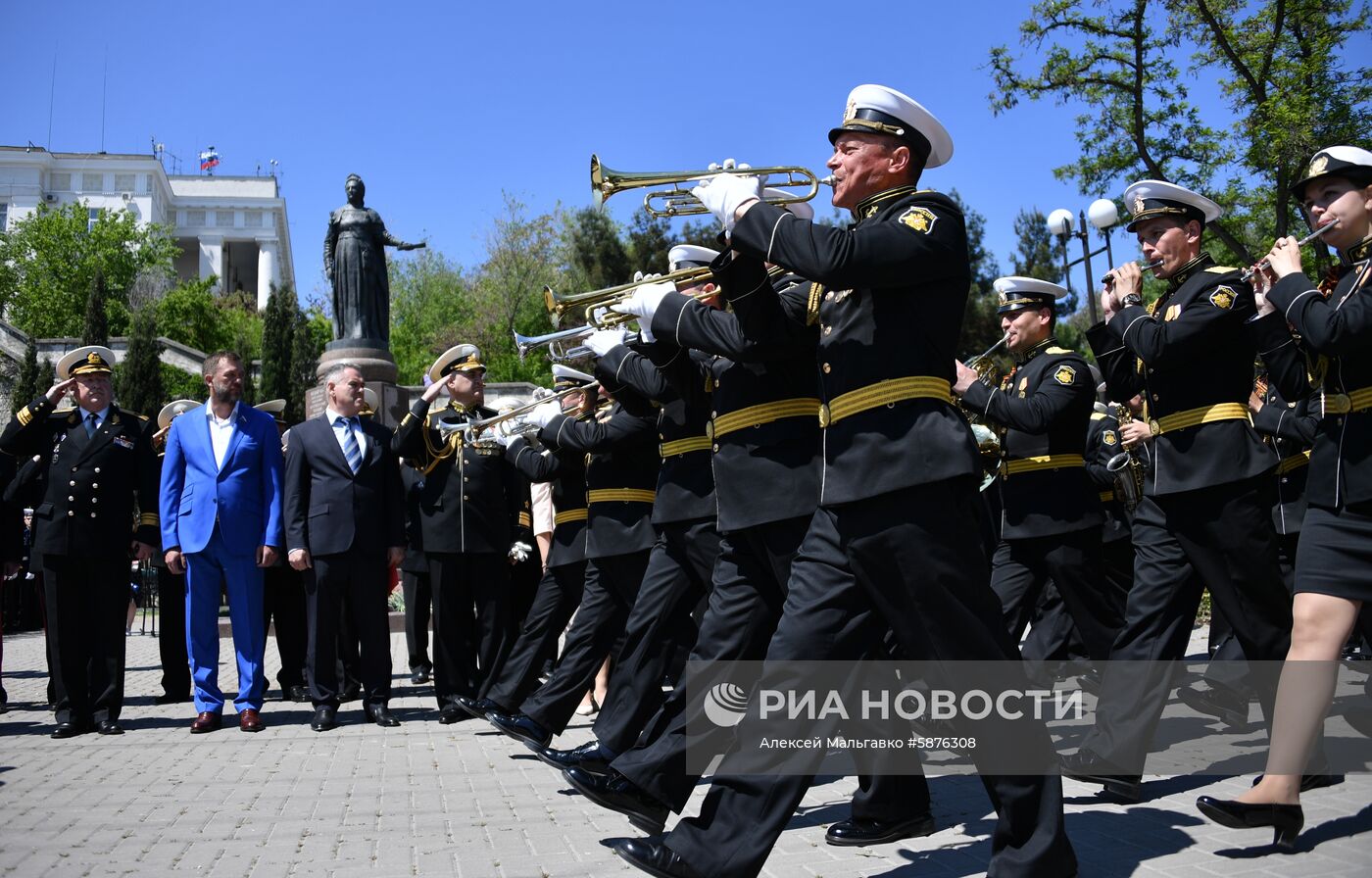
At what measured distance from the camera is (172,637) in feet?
34.1

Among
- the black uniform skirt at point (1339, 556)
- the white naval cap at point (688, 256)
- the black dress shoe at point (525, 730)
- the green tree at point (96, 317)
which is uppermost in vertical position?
the green tree at point (96, 317)

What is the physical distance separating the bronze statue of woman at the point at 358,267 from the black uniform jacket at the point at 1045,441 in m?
17.0

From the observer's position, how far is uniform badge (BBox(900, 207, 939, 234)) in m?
3.71

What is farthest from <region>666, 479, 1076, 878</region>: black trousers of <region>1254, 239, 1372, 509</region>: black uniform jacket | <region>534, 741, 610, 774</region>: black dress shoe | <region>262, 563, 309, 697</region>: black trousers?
<region>262, 563, 309, 697</region>: black trousers

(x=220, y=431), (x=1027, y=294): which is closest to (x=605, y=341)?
(x=1027, y=294)

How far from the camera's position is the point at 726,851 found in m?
3.57

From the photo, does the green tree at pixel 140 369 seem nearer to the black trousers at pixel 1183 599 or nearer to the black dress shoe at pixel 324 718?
the black dress shoe at pixel 324 718

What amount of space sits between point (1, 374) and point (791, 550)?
49.6 m

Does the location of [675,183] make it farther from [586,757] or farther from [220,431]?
[220,431]

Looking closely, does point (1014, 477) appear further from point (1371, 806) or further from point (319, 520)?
point (319, 520)

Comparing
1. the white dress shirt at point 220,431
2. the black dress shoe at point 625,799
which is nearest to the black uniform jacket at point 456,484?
the white dress shirt at point 220,431

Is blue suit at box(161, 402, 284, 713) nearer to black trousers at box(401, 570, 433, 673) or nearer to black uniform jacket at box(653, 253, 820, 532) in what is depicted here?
black trousers at box(401, 570, 433, 673)

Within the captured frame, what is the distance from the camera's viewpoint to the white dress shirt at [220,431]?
28.5ft

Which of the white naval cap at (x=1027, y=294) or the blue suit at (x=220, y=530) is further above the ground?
the white naval cap at (x=1027, y=294)
